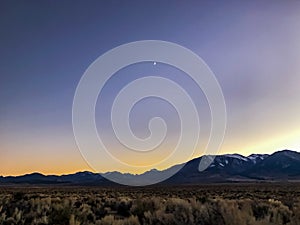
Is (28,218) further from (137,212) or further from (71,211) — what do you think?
(137,212)

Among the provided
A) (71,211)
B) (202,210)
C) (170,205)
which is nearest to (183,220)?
(202,210)

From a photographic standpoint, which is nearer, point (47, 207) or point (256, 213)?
point (256, 213)

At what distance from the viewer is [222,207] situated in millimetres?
15078

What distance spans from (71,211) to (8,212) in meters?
4.19

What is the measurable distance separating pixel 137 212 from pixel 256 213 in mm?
5742

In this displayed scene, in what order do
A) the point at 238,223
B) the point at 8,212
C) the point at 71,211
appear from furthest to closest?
the point at 8,212, the point at 71,211, the point at 238,223

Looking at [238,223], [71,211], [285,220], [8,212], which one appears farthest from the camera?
[8,212]

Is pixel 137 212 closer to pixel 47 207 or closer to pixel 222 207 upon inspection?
pixel 47 207

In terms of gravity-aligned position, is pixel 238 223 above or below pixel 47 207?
below

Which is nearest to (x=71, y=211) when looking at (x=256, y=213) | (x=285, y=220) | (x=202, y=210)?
(x=202, y=210)

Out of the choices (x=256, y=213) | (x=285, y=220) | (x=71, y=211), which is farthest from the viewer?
(x=71, y=211)

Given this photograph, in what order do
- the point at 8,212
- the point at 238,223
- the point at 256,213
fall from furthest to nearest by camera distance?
the point at 8,212, the point at 256,213, the point at 238,223

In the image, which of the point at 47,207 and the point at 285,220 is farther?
the point at 47,207

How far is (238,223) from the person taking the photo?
12992 millimetres
